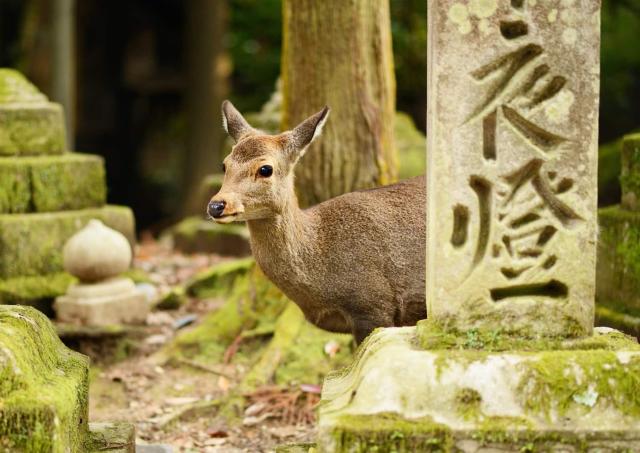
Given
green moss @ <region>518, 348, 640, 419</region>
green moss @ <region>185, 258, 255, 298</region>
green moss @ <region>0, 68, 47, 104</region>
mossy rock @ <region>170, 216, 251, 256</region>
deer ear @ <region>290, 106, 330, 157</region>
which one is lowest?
green moss @ <region>185, 258, 255, 298</region>

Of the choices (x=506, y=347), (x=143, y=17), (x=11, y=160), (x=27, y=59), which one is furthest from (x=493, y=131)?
(x=143, y=17)

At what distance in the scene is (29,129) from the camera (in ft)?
28.9

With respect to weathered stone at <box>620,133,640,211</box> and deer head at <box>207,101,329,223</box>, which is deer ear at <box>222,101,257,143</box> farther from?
weathered stone at <box>620,133,640,211</box>

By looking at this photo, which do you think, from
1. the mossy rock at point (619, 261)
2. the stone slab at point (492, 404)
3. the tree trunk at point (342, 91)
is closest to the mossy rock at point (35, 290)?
the tree trunk at point (342, 91)

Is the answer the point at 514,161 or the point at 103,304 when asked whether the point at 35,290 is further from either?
the point at 514,161

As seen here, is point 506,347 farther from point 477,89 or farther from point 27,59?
point 27,59

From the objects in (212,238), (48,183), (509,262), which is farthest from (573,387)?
(212,238)

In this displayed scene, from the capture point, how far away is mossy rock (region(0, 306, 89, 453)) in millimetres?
3986

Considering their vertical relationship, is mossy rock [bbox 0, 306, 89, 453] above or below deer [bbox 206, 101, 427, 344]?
below

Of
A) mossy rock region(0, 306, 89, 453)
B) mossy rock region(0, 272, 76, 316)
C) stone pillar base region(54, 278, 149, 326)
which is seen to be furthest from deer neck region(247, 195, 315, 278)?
mossy rock region(0, 272, 76, 316)

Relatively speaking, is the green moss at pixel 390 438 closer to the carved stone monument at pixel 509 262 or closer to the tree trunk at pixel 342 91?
the carved stone monument at pixel 509 262

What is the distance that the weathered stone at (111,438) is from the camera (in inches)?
188

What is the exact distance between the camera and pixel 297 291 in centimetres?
577

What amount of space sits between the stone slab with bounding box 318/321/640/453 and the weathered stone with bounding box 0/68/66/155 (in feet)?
18.4
